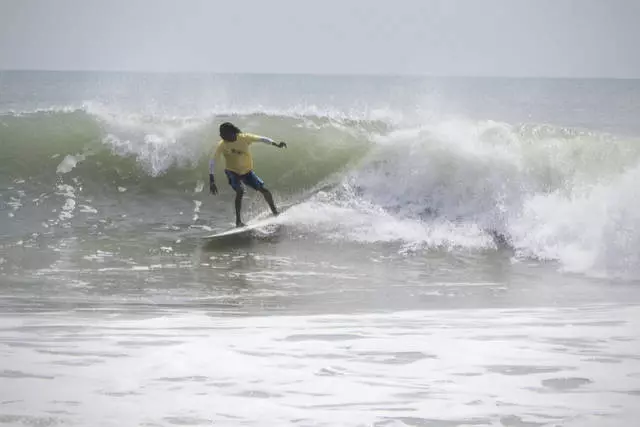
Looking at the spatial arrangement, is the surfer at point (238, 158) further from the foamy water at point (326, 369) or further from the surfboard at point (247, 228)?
the foamy water at point (326, 369)

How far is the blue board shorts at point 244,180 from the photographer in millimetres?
4262

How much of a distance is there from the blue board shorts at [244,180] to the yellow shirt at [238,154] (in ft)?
0.08

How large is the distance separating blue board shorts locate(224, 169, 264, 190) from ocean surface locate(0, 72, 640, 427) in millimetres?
62

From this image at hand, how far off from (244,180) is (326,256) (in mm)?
743

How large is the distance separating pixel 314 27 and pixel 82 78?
5.56 ft

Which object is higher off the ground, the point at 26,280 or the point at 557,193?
the point at 557,193

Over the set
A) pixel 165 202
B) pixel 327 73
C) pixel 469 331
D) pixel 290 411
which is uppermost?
pixel 327 73

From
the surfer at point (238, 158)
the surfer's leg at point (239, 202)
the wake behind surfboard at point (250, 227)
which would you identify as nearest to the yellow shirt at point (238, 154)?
the surfer at point (238, 158)

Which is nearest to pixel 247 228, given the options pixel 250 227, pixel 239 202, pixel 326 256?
pixel 250 227

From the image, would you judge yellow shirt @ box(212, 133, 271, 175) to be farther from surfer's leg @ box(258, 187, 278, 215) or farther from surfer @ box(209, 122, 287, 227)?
surfer's leg @ box(258, 187, 278, 215)

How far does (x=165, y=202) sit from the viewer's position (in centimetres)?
479

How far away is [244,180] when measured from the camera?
14.1ft

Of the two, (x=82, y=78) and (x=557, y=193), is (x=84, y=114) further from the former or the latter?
(x=557, y=193)

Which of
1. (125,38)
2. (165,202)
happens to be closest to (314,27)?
(125,38)
